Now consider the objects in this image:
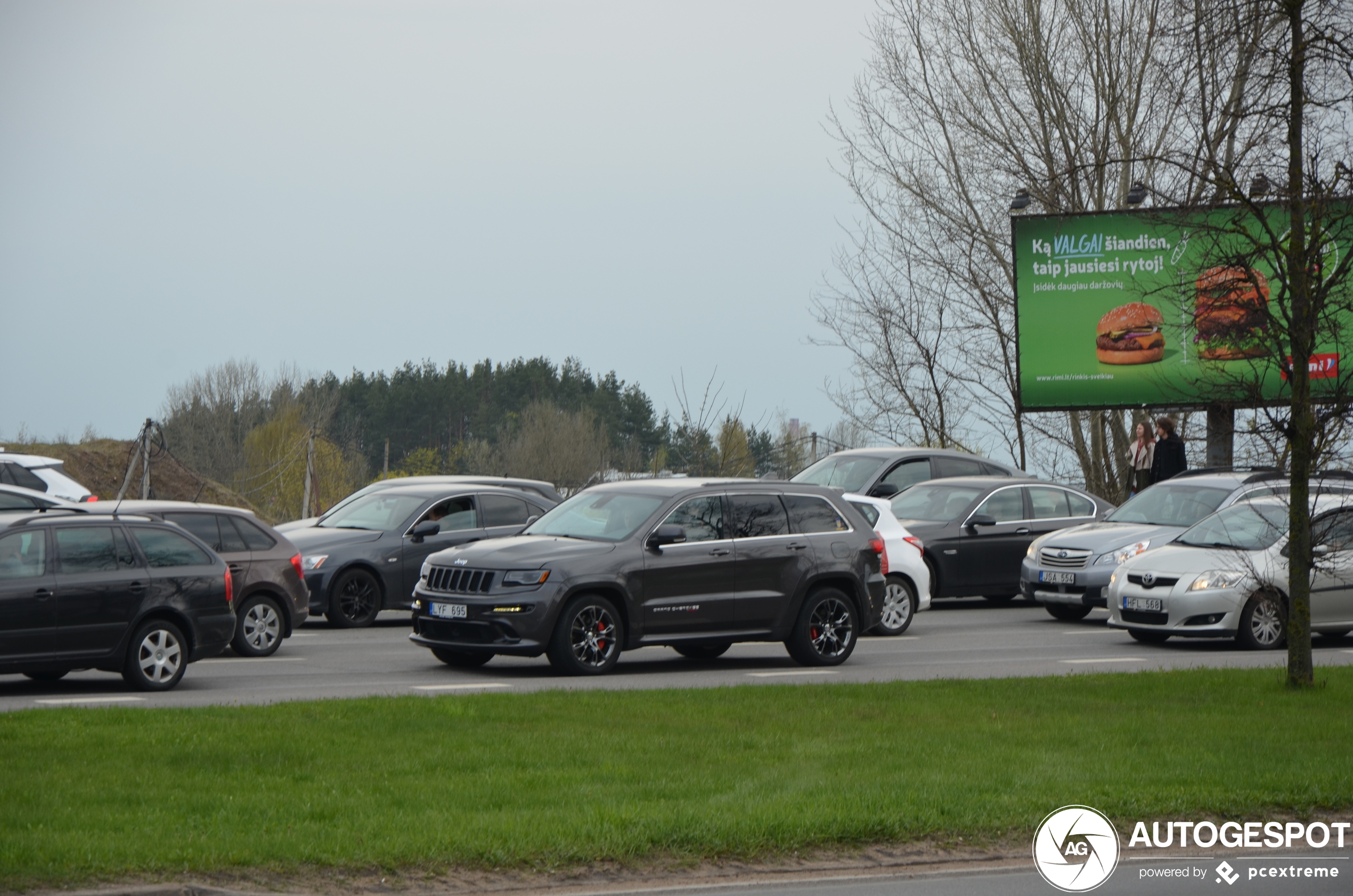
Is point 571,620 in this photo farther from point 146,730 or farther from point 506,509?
point 506,509

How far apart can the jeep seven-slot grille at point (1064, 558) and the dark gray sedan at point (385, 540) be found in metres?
6.74

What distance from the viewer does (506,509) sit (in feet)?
67.4

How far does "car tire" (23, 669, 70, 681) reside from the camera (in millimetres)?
12749

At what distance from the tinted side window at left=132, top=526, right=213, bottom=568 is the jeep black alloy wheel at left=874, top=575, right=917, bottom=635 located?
862 centimetres

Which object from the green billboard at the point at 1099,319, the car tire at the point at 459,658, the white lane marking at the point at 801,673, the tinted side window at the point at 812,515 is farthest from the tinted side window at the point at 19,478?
the green billboard at the point at 1099,319

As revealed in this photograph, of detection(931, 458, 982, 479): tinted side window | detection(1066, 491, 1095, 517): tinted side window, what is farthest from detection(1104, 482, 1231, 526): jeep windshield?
detection(931, 458, 982, 479): tinted side window

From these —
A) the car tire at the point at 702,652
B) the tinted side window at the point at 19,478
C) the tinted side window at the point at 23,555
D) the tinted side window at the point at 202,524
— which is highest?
the tinted side window at the point at 19,478

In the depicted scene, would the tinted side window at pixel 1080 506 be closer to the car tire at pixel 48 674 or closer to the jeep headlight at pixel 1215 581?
the jeep headlight at pixel 1215 581

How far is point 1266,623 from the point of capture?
1703 centimetres

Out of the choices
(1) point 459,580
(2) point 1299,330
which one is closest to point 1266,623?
(2) point 1299,330

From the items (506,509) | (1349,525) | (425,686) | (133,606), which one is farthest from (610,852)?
(506,509)

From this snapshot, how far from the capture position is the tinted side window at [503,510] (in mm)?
20344

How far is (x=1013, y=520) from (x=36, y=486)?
13496 millimetres

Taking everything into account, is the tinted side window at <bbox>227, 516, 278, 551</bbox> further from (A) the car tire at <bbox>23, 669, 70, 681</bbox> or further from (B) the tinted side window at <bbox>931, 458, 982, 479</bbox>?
(B) the tinted side window at <bbox>931, 458, 982, 479</bbox>
